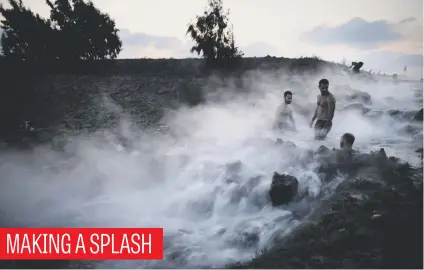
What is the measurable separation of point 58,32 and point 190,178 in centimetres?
1262

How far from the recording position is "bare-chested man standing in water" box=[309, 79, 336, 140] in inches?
297

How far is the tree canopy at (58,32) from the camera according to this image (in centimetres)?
1691

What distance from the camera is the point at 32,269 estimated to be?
5504 mm

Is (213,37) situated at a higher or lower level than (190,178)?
higher

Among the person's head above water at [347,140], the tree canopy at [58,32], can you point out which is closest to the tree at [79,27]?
the tree canopy at [58,32]

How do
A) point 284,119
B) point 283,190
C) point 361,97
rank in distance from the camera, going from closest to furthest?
1. point 283,190
2. point 284,119
3. point 361,97

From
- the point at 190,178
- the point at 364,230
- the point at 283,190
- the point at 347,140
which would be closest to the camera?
the point at 364,230

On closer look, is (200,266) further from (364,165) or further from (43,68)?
(43,68)

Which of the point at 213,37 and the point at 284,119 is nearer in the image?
the point at 284,119

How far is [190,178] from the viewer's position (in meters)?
8.71

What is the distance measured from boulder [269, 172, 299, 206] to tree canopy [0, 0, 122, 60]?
14.1 meters

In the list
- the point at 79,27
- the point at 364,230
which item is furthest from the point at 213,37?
the point at 364,230

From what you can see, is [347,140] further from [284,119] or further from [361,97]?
[361,97]

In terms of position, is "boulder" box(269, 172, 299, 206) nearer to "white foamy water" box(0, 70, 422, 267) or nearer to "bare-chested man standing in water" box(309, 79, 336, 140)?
"white foamy water" box(0, 70, 422, 267)
